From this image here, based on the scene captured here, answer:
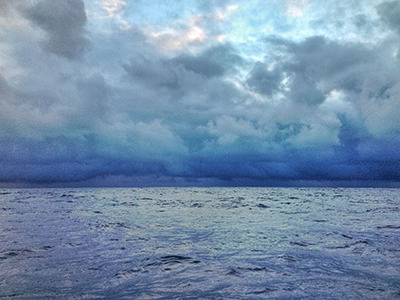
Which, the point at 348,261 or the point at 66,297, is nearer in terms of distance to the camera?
the point at 66,297

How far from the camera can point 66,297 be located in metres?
7.08

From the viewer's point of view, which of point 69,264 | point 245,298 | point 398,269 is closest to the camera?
point 245,298

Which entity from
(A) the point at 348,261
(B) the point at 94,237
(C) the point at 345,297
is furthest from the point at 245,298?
(B) the point at 94,237

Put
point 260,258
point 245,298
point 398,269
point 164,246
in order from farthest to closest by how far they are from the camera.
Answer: point 164,246 < point 260,258 < point 398,269 < point 245,298

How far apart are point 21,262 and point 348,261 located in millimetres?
13521

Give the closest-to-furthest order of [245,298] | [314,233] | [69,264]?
[245,298] → [69,264] → [314,233]

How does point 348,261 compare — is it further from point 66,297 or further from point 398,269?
point 66,297

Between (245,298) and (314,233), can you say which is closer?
(245,298)

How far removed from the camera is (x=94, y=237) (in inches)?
645

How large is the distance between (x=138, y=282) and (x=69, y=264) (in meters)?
3.90

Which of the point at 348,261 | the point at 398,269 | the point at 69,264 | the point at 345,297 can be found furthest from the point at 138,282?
the point at 398,269

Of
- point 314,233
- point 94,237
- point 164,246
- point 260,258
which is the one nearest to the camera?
point 260,258

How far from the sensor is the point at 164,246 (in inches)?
A: 541

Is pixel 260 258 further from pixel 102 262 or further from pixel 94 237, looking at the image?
pixel 94 237
